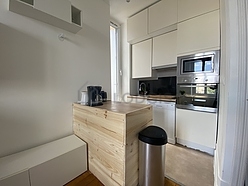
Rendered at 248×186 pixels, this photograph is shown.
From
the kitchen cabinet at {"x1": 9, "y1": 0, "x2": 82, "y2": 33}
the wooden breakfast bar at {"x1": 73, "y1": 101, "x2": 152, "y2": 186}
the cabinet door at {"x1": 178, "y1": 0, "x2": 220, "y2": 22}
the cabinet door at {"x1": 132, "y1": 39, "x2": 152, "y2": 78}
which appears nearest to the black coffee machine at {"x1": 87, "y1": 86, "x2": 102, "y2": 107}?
the wooden breakfast bar at {"x1": 73, "y1": 101, "x2": 152, "y2": 186}

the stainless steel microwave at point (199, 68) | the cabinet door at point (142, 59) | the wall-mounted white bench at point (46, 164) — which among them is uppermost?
the cabinet door at point (142, 59)

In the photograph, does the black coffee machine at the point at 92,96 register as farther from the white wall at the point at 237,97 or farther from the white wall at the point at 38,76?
the white wall at the point at 237,97

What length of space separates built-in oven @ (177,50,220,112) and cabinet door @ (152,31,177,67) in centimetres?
23

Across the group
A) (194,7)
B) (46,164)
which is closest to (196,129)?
(194,7)

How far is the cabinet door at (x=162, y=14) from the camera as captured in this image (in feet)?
7.45

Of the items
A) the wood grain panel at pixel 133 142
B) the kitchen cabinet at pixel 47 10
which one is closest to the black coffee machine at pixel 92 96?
the wood grain panel at pixel 133 142

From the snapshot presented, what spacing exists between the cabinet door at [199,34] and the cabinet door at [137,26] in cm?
85

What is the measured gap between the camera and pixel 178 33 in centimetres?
225

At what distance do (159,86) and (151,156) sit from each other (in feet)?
6.94

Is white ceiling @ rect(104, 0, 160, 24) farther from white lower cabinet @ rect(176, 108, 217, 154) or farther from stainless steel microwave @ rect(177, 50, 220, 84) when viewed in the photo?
white lower cabinet @ rect(176, 108, 217, 154)

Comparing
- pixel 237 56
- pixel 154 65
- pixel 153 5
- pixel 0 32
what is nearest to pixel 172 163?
pixel 237 56

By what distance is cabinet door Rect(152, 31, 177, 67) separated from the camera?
2424mm

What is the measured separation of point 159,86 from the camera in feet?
9.94

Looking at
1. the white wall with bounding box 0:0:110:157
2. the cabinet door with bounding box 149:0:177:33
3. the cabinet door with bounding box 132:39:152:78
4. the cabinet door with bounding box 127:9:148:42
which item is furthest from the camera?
the cabinet door with bounding box 132:39:152:78
